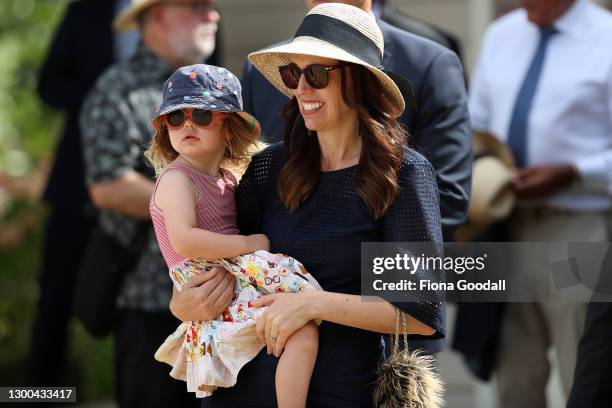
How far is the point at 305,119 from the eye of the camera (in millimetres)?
3172

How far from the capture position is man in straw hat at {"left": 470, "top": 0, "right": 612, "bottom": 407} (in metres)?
4.96

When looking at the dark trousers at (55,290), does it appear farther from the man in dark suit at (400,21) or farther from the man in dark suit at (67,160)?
the man in dark suit at (400,21)

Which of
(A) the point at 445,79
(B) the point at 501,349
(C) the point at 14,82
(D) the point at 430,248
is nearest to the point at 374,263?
(D) the point at 430,248

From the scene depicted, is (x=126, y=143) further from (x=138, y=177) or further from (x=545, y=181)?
(x=545, y=181)

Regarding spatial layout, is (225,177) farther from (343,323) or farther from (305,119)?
(343,323)

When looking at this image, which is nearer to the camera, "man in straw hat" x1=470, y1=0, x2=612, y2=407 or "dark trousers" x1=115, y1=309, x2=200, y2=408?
"dark trousers" x1=115, y1=309, x2=200, y2=408

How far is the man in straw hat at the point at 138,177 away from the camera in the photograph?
4.86 metres

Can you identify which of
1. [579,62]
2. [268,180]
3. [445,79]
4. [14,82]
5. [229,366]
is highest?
[14,82]

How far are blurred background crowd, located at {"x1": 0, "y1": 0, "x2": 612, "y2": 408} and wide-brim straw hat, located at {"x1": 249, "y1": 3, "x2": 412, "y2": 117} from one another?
1.60 meters

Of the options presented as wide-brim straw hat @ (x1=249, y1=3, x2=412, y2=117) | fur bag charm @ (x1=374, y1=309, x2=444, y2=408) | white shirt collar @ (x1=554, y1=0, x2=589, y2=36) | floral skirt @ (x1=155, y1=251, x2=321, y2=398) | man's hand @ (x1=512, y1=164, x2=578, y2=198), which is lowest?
fur bag charm @ (x1=374, y1=309, x2=444, y2=408)

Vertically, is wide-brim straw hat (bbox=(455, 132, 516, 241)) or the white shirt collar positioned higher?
the white shirt collar

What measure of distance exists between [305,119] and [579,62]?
7.46 feet

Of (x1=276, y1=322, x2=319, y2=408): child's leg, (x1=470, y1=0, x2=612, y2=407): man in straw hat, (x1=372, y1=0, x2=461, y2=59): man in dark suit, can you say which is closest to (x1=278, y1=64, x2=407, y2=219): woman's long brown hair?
(x1=276, y1=322, x2=319, y2=408): child's leg

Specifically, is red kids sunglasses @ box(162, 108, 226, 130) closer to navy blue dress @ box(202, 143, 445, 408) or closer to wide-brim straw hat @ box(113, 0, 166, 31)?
navy blue dress @ box(202, 143, 445, 408)
